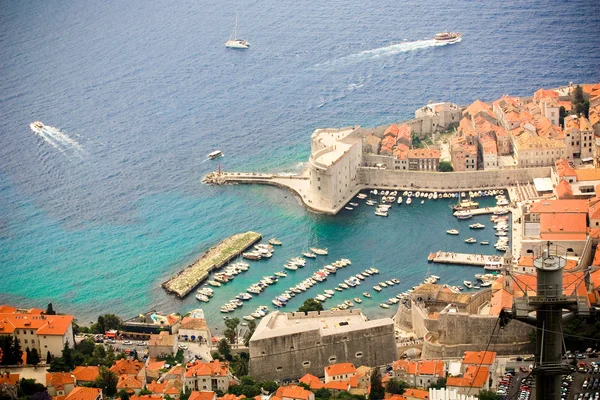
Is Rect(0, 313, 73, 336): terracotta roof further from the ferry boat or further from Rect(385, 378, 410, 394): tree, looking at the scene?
the ferry boat

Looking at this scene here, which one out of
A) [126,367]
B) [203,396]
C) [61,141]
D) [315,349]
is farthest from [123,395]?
[61,141]

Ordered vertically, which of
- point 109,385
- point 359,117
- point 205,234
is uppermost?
point 359,117

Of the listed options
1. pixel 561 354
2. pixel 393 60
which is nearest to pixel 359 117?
pixel 393 60

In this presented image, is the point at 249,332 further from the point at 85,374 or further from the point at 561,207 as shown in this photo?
the point at 561,207

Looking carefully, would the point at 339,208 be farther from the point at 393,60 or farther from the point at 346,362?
the point at 393,60

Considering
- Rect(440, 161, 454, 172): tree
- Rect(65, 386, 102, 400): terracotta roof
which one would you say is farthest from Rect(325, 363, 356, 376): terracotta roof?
Rect(440, 161, 454, 172): tree

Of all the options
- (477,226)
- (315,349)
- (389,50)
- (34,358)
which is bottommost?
(34,358)
